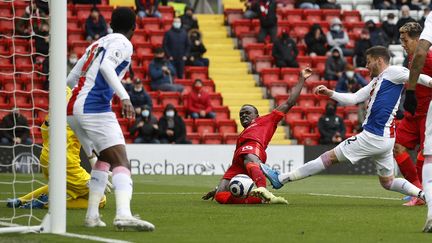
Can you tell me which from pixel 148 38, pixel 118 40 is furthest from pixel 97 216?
pixel 148 38

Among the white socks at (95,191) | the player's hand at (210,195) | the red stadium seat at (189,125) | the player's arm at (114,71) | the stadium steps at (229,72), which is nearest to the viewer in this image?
the player's arm at (114,71)

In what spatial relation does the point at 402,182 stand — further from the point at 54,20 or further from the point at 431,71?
the point at 54,20

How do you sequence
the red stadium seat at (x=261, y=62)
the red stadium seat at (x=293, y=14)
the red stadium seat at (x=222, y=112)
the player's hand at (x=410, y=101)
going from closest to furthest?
the player's hand at (x=410, y=101) < the red stadium seat at (x=222, y=112) < the red stadium seat at (x=261, y=62) < the red stadium seat at (x=293, y=14)

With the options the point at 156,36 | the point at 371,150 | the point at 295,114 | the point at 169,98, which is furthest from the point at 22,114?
the point at 371,150

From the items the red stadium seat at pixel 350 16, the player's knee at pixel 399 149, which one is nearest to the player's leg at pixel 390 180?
the player's knee at pixel 399 149

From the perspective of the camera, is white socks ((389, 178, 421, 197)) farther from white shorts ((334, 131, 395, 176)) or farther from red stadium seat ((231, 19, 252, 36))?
red stadium seat ((231, 19, 252, 36))

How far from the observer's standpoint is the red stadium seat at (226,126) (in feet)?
90.3

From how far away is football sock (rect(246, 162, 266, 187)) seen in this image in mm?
13156

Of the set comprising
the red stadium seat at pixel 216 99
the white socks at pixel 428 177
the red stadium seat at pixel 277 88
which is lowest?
the red stadium seat at pixel 216 99

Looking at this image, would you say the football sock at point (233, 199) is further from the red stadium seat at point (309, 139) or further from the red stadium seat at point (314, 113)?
the red stadium seat at point (314, 113)

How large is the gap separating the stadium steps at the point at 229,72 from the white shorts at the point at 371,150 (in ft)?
46.5

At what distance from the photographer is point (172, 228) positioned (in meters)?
9.71

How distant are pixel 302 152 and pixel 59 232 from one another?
56.4 ft

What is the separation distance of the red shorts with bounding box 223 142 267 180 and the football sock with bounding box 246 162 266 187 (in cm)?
26
